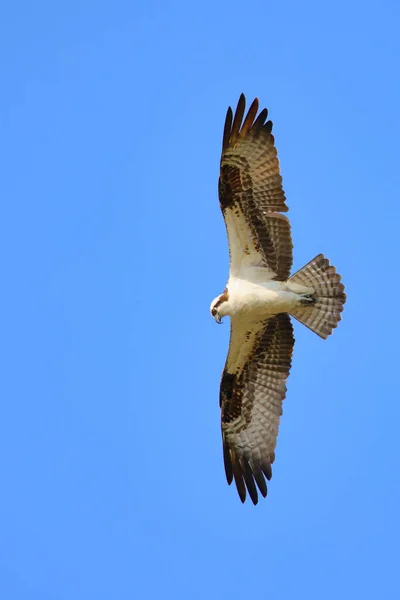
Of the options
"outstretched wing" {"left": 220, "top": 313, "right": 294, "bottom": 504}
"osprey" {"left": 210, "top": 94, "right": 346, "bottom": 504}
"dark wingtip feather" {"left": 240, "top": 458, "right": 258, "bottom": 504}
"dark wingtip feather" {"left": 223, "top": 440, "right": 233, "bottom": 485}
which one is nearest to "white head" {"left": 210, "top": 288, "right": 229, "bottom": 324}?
"osprey" {"left": 210, "top": 94, "right": 346, "bottom": 504}

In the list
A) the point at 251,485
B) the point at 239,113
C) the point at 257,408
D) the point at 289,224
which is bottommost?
the point at 251,485

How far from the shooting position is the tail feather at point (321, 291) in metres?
11.9

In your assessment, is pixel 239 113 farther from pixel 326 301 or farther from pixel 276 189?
pixel 326 301

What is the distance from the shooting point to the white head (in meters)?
11.8

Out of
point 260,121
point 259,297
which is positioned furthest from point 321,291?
point 260,121

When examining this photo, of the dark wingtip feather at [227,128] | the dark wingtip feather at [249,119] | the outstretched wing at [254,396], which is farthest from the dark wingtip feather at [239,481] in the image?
the dark wingtip feather at [249,119]

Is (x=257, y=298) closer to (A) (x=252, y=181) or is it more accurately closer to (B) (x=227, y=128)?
(A) (x=252, y=181)

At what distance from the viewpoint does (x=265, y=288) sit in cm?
1184

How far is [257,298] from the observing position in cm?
1182

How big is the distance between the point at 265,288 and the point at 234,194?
3.56 ft

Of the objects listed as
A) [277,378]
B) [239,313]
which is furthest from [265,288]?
[277,378]

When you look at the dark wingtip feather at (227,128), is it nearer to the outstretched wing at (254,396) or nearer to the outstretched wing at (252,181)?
the outstretched wing at (252,181)

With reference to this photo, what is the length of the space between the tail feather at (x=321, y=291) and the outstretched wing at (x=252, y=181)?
18.4 inches

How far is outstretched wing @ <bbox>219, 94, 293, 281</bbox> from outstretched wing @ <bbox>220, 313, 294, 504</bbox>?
3.71 ft
